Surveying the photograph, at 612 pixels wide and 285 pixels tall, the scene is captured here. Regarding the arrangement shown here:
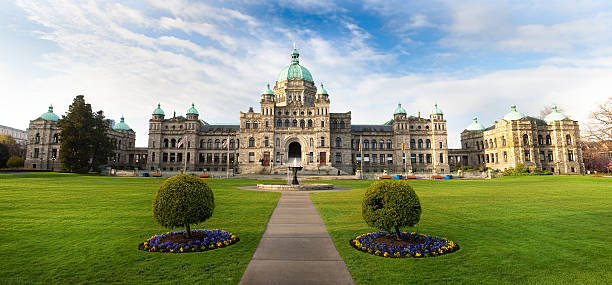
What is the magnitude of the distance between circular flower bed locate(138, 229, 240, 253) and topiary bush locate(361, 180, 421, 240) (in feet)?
14.9

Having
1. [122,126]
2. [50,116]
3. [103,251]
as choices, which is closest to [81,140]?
[50,116]

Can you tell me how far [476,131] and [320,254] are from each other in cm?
9827

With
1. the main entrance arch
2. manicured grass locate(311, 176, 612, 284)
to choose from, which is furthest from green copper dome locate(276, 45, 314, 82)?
manicured grass locate(311, 176, 612, 284)

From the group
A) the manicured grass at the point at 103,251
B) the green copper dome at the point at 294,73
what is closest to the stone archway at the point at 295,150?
the green copper dome at the point at 294,73

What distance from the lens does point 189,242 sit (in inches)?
335

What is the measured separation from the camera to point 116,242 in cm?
888

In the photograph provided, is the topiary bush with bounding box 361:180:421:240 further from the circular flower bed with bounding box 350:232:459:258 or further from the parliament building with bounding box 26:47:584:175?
the parliament building with bounding box 26:47:584:175

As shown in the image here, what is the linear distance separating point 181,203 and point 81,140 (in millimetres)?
63111

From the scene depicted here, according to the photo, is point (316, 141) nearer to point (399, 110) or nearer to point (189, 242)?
point (399, 110)

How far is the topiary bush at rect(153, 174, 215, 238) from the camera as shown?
8.42 metres

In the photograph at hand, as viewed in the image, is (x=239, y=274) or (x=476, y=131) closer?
(x=239, y=274)

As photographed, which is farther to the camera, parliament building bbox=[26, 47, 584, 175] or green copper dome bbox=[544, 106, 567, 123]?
green copper dome bbox=[544, 106, 567, 123]

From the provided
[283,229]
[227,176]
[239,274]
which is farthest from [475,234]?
[227,176]

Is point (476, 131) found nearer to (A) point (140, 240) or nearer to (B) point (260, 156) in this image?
(B) point (260, 156)
